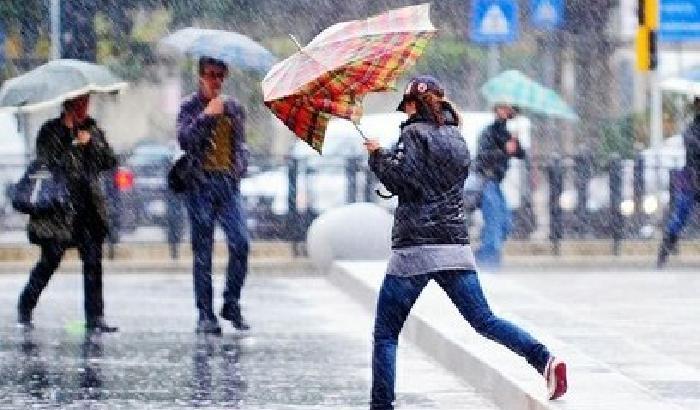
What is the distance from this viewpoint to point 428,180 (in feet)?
35.2

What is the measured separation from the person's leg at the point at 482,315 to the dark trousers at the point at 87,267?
16.2 feet

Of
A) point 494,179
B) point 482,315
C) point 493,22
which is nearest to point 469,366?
point 482,315

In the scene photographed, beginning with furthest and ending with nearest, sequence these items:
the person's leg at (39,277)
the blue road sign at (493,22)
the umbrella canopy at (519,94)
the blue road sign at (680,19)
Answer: the blue road sign at (493,22), the blue road sign at (680,19), the umbrella canopy at (519,94), the person's leg at (39,277)

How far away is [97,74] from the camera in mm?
15453

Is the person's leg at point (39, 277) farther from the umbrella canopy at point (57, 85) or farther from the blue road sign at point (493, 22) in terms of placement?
the blue road sign at point (493, 22)

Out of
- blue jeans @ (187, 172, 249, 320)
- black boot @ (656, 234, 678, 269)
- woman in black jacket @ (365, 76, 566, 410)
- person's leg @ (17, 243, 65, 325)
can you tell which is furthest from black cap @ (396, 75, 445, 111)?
black boot @ (656, 234, 678, 269)

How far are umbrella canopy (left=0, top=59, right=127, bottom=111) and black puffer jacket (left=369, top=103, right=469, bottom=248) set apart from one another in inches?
185

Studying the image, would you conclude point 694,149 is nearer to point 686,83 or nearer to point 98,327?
point 686,83

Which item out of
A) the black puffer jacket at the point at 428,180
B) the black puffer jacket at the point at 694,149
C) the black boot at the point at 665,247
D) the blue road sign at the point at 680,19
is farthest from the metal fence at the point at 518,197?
the black puffer jacket at the point at 428,180

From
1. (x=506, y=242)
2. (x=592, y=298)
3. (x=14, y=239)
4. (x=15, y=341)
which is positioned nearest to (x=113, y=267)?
(x=14, y=239)

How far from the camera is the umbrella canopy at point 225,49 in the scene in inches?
584

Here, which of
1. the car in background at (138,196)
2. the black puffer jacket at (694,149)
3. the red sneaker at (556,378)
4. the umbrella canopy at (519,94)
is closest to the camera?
the red sneaker at (556,378)

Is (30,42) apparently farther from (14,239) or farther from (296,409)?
(296,409)

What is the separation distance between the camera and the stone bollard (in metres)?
21.4
